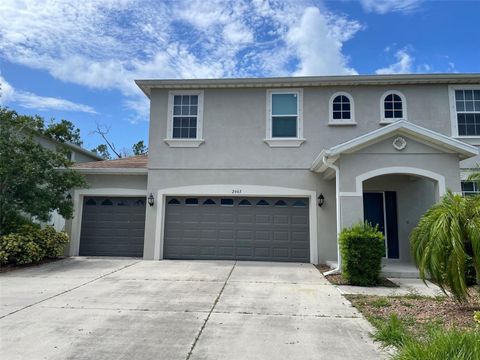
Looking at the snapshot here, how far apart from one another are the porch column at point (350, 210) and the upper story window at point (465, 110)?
4.97 metres

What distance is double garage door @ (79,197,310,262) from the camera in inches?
470

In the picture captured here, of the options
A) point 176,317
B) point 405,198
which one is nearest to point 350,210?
point 405,198

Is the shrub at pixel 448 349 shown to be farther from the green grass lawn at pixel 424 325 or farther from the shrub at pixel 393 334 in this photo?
the shrub at pixel 393 334

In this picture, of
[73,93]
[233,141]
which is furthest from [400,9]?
[73,93]

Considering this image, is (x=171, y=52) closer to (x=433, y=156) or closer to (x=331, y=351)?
(x=433, y=156)

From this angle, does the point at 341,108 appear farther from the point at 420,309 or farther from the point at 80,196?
the point at 80,196

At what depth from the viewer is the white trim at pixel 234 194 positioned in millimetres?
11789

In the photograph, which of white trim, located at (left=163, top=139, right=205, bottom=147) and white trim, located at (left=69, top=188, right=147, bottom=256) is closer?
white trim, located at (left=163, top=139, right=205, bottom=147)

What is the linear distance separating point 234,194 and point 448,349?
29.5 feet

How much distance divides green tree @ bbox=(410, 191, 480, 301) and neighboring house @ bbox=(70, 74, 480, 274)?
528 cm

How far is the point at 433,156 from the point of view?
9539 millimetres

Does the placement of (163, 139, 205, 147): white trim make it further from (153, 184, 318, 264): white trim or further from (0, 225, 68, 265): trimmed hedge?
(0, 225, 68, 265): trimmed hedge

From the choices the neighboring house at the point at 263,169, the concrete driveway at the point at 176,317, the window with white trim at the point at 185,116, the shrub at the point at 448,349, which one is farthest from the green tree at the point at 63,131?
the shrub at the point at 448,349

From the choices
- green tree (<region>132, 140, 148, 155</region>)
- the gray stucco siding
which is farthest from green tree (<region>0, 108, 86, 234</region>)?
green tree (<region>132, 140, 148, 155</region>)
